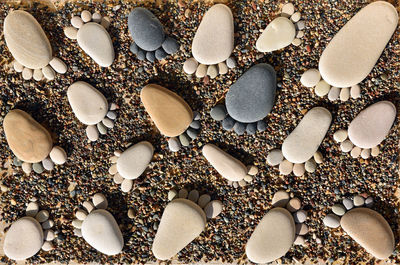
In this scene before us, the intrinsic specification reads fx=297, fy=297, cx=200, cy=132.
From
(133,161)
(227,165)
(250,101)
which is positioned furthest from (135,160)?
(250,101)

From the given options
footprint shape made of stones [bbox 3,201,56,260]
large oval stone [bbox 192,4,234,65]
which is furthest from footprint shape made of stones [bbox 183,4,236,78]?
footprint shape made of stones [bbox 3,201,56,260]

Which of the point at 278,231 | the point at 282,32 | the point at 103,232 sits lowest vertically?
the point at 103,232

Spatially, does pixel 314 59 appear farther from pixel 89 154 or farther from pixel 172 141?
pixel 89 154

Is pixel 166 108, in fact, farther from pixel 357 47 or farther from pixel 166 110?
pixel 357 47

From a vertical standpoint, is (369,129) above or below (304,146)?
above

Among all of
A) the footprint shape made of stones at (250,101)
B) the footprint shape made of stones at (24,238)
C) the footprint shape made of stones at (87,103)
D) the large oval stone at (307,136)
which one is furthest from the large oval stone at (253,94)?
the footprint shape made of stones at (24,238)

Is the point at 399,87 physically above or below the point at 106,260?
above

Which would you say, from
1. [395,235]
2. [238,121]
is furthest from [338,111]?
[395,235]
